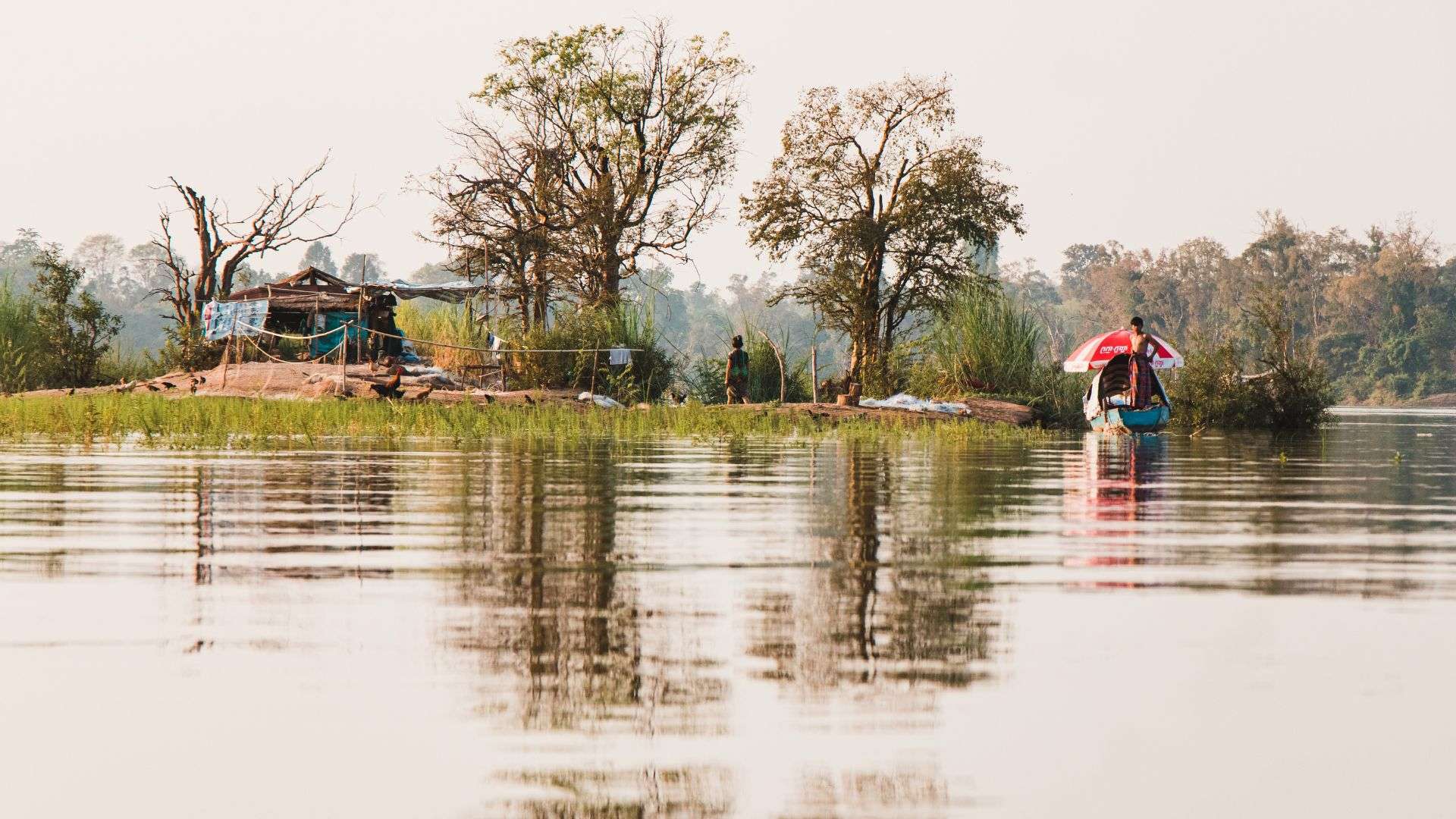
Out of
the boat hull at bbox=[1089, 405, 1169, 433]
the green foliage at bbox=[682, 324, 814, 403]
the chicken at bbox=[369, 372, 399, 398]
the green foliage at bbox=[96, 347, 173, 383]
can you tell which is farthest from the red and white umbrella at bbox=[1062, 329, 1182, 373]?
the green foliage at bbox=[96, 347, 173, 383]

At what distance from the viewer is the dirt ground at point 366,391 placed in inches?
982

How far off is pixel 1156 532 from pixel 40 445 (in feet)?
37.8

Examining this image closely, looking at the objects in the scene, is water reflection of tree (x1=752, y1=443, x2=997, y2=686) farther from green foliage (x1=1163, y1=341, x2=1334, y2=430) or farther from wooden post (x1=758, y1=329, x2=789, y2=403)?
green foliage (x1=1163, y1=341, x2=1334, y2=430)

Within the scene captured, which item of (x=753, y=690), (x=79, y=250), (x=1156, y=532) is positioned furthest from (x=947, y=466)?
(x=79, y=250)

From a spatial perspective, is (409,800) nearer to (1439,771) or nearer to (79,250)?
(1439,771)

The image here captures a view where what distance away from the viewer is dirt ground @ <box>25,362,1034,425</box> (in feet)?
81.9

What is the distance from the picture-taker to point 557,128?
1516 inches

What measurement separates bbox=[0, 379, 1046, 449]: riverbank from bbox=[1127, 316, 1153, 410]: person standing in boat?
5.17 ft

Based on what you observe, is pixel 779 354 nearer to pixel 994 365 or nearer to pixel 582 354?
pixel 582 354

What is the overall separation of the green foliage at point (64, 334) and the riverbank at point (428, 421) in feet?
30.7

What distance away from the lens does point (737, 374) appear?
88.6 ft

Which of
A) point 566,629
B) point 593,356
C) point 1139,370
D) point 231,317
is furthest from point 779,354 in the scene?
point 566,629

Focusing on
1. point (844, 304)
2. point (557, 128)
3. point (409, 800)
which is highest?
point (557, 128)

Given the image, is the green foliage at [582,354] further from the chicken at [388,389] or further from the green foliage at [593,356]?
the chicken at [388,389]
